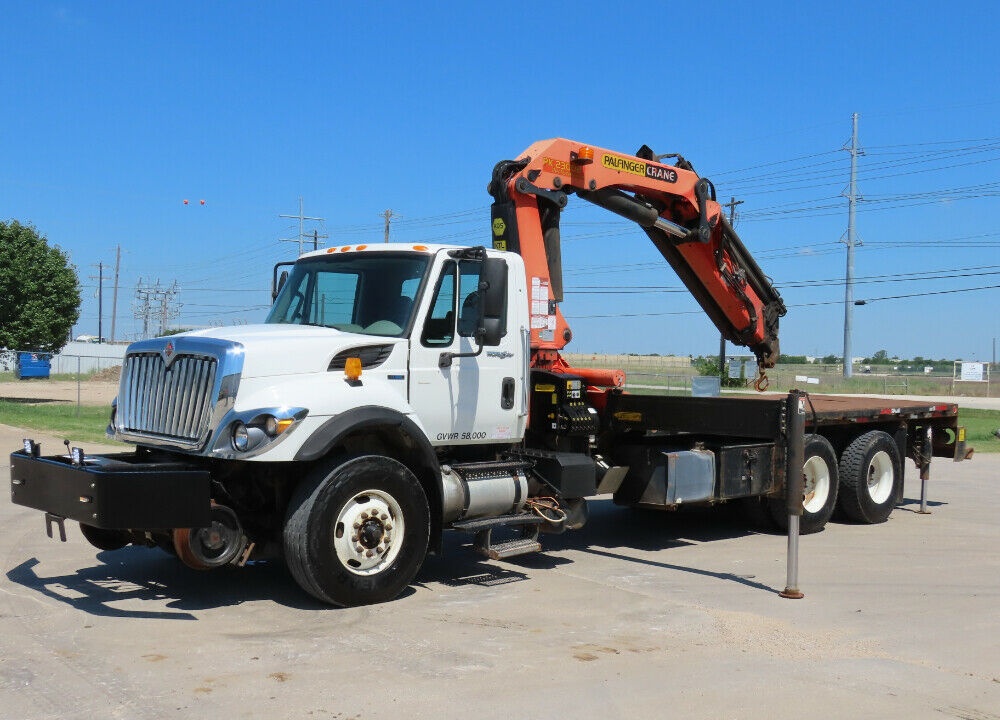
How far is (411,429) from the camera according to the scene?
7488 mm

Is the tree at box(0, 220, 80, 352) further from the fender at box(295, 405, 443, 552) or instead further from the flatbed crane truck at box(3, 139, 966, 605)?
the fender at box(295, 405, 443, 552)

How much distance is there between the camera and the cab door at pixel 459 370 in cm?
791

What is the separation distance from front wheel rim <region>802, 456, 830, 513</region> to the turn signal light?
19.2 feet

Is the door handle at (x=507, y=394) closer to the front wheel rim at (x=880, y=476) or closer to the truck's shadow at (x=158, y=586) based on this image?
the truck's shadow at (x=158, y=586)

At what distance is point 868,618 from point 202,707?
4.66m

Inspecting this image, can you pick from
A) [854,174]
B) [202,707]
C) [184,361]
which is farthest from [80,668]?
[854,174]

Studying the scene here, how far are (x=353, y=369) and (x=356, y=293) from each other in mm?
1059

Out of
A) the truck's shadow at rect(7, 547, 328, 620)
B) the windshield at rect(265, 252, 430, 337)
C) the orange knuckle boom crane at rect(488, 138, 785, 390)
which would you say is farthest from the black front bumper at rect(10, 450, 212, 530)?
the orange knuckle boom crane at rect(488, 138, 785, 390)

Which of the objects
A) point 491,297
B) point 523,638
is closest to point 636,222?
point 491,297

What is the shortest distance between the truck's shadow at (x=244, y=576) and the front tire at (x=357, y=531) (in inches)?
14.5

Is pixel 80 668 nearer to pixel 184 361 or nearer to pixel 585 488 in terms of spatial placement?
pixel 184 361

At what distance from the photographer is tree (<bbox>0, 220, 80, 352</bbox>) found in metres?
34.0

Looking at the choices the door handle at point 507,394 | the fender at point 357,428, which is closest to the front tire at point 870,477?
the door handle at point 507,394

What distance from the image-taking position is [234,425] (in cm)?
689
